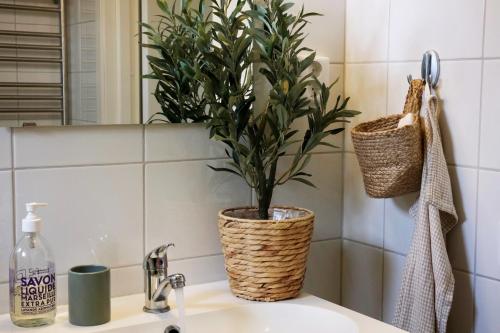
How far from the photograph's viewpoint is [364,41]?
1618 millimetres

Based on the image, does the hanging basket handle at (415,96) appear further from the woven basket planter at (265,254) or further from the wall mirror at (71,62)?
the wall mirror at (71,62)

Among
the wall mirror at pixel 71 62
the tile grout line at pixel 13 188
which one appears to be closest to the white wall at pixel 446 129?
the wall mirror at pixel 71 62

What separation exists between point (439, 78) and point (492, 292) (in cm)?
43

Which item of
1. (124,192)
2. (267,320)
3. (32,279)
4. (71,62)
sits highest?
(71,62)

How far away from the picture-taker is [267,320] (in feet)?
4.52

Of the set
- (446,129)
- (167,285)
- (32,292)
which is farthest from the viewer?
(446,129)

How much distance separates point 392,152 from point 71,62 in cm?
64

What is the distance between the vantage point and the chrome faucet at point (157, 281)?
1329mm

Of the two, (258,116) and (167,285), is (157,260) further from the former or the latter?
(258,116)

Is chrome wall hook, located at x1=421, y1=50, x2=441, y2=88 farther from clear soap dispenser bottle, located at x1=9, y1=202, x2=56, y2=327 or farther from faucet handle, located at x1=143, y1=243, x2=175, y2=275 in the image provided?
clear soap dispenser bottle, located at x1=9, y1=202, x2=56, y2=327

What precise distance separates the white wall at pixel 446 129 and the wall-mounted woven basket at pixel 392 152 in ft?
0.22

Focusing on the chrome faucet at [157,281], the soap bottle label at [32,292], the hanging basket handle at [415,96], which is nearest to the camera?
the soap bottle label at [32,292]

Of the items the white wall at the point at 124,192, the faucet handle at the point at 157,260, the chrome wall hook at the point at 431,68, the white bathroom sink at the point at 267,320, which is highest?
the chrome wall hook at the point at 431,68

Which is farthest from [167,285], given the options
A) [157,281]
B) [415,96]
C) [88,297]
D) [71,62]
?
[415,96]
